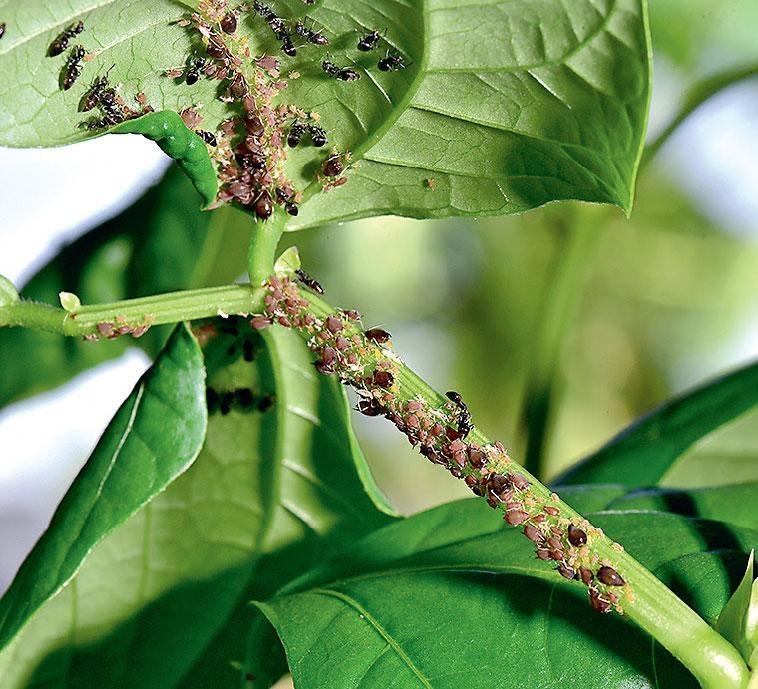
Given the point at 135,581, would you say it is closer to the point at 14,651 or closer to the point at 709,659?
the point at 14,651

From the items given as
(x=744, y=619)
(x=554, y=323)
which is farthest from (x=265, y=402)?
(x=554, y=323)

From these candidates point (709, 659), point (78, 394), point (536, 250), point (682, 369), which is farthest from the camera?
point (682, 369)

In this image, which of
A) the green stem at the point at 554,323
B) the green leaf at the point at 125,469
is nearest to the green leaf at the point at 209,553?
the green leaf at the point at 125,469

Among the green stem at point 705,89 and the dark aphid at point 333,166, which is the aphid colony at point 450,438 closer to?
the dark aphid at point 333,166

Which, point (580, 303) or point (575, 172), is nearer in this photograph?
point (575, 172)

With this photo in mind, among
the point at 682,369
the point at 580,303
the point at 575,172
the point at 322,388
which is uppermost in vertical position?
the point at 575,172

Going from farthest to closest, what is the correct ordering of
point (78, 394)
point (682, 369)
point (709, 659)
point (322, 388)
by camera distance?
point (682, 369)
point (78, 394)
point (322, 388)
point (709, 659)

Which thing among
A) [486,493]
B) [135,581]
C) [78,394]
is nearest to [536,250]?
[78,394]
